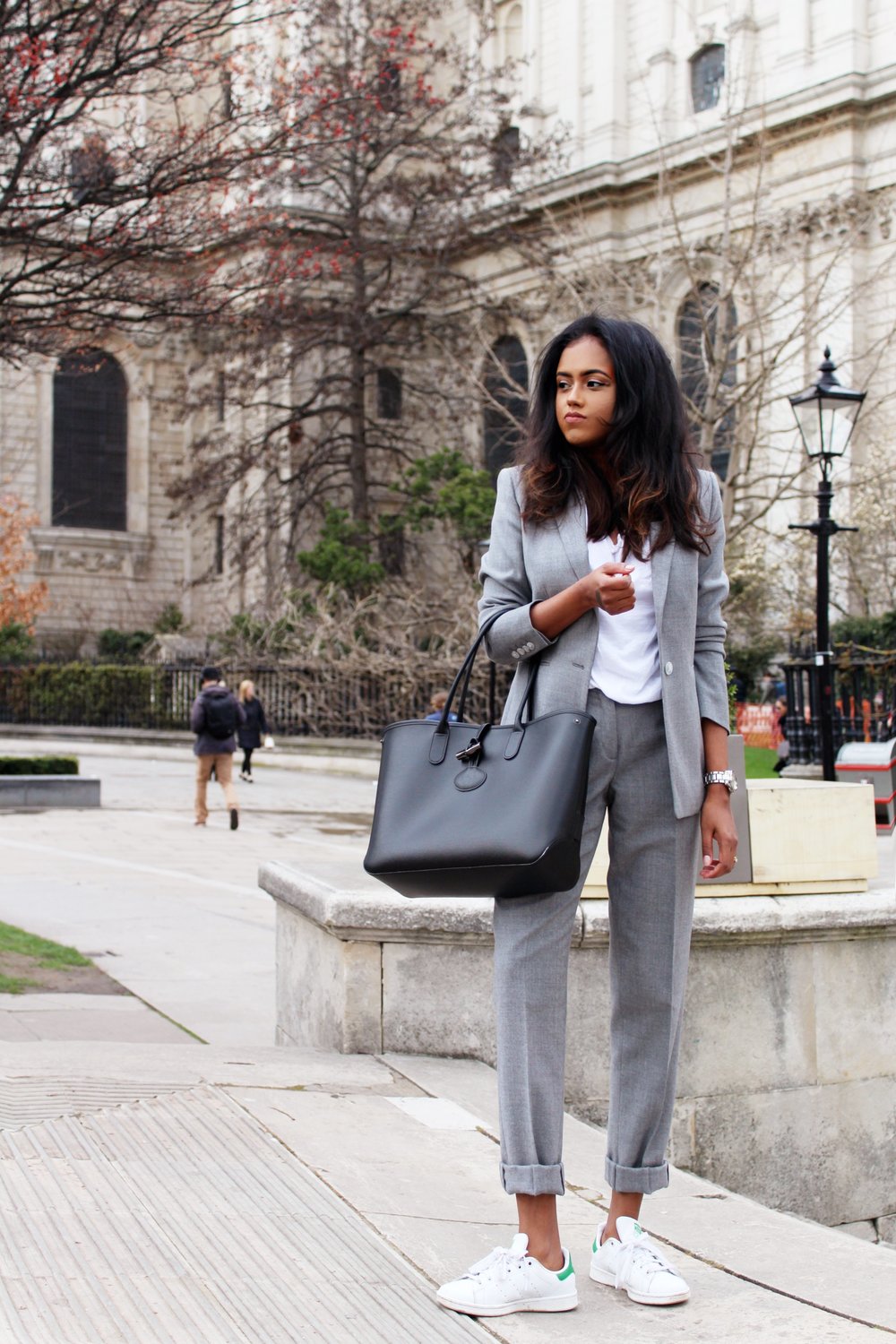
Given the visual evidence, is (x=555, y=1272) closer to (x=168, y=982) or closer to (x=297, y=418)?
(x=168, y=982)

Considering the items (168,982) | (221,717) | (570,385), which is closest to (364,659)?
(221,717)

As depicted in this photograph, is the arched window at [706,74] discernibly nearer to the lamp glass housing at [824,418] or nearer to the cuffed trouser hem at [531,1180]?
the lamp glass housing at [824,418]

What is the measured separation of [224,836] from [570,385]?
12.6 meters

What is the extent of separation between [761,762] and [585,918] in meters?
13.5

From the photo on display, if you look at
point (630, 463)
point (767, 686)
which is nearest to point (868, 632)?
point (767, 686)

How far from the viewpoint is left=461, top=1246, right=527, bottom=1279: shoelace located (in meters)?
3.11

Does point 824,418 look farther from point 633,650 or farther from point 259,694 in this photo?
point 259,694

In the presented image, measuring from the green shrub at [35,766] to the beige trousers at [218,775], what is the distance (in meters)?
3.05

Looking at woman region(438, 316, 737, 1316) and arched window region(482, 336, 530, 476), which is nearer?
woman region(438, 316, 737, 1316)

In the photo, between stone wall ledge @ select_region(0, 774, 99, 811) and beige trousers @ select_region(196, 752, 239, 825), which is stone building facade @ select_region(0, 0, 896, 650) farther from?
stone wall ledge @ select_region(0, 774, 99, 811)

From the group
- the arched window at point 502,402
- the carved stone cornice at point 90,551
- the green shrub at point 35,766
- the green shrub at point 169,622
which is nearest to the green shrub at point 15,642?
the green shrub at point 169,622

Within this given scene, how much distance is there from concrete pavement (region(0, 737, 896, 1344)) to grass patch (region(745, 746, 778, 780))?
11.9 metres

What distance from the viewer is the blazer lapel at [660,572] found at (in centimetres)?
328

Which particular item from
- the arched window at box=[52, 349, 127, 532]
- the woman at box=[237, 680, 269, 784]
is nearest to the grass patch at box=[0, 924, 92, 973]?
the woman at box=[237, 680, 269, 784]
